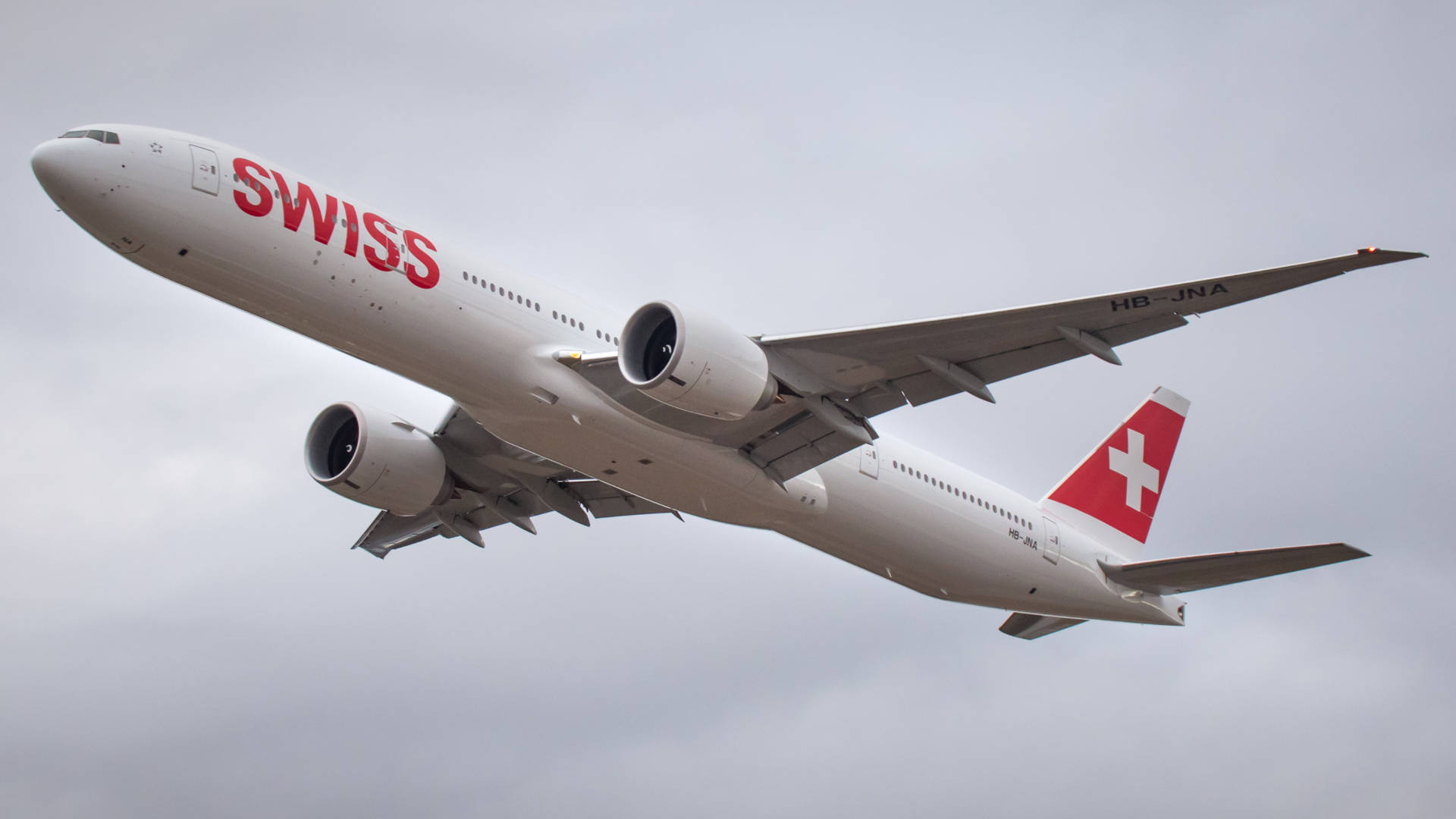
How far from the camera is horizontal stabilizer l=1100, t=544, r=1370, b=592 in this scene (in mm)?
23766

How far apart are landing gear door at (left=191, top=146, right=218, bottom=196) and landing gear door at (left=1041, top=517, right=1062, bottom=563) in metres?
16.1

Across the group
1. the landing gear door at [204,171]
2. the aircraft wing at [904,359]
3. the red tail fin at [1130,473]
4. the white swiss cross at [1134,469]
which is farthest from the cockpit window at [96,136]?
the white swiss cross at [1134,469]

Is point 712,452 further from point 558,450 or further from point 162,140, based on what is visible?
point 162,140

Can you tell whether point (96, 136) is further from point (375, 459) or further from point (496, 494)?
point (496, 494)

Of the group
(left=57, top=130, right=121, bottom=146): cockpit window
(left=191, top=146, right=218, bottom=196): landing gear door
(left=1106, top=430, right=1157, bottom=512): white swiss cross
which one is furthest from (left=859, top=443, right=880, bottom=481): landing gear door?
(left=57, top=130, right=121, bottom=146): cockpit window

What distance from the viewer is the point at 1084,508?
28.7m

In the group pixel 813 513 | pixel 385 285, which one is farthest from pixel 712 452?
pixel 385 285

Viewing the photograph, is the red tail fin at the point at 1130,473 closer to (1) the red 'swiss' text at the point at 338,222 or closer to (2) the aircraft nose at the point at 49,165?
(1) the red 'swiss' text at the point at 338,222

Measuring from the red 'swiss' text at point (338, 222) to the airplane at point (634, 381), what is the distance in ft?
0.10

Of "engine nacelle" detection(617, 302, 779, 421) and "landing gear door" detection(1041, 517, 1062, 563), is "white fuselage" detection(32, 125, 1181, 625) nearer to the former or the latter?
"landing gear door" detection(1041, 517, 1062, 563)

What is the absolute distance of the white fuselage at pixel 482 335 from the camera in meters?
18.7

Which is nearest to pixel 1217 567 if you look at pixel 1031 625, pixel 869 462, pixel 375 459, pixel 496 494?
pixel 1031 625

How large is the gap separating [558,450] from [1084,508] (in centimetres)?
1209

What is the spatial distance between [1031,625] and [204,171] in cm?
1928
